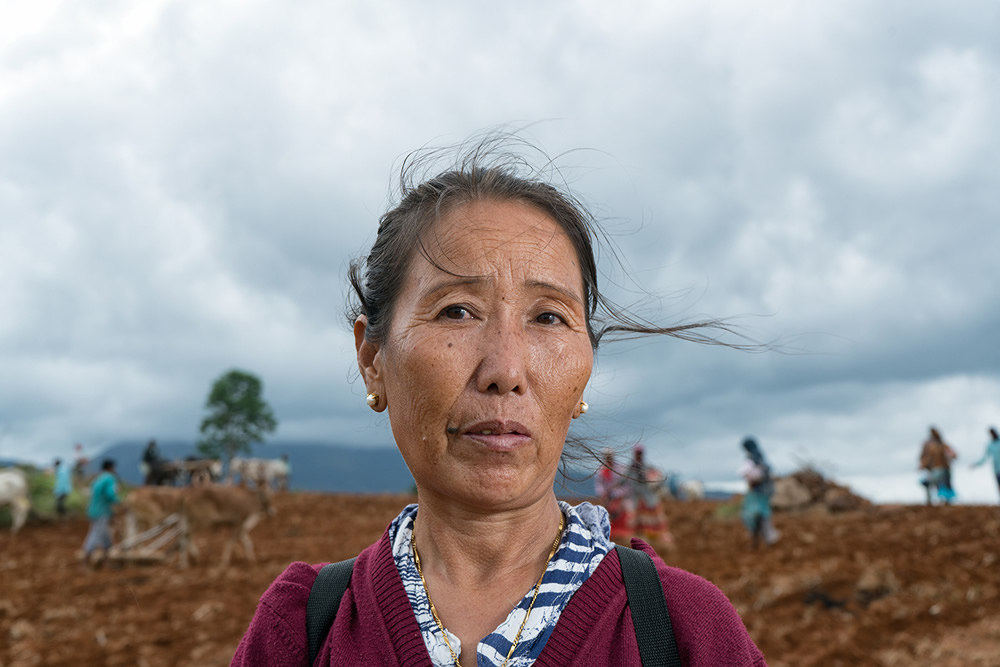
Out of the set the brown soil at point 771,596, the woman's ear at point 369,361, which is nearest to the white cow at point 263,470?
the brown soil at point 771,596

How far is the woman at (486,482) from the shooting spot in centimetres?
146

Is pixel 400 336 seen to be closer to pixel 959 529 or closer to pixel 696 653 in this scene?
pixel 696 653

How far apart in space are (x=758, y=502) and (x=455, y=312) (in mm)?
10695

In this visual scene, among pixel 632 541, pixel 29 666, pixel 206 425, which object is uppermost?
pixel 206 425

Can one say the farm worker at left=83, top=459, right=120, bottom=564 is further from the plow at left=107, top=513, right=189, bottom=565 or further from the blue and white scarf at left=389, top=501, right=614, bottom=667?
the blue and white scarf at left=389, top=501, right=614, bottom=667

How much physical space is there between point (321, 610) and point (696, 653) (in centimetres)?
75

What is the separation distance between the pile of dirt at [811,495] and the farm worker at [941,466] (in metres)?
1.47

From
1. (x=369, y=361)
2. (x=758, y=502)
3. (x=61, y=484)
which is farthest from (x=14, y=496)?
(x=369, y=361)

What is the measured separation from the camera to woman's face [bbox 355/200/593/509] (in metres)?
1.47

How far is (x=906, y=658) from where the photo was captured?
558 cm

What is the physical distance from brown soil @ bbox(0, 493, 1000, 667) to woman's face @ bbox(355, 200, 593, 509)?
16.7 ft

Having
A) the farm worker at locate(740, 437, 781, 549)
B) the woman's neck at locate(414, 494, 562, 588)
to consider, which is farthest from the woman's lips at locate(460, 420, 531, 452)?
the farm worker at locate(740, 437, 781, 549)

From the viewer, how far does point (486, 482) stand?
1.47 metres

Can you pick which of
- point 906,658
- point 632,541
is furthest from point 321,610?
point 906,658
